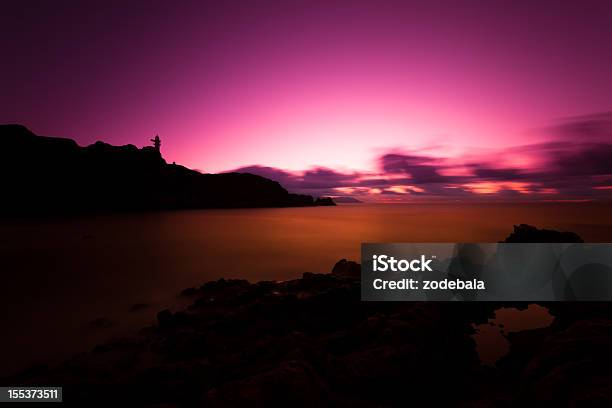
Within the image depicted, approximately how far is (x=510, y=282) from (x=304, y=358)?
7.83 meters

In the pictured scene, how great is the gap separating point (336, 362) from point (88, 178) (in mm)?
104096

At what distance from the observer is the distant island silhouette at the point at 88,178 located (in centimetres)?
7411

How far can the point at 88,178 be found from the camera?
86625mm

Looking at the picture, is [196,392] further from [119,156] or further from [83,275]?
[119,156]

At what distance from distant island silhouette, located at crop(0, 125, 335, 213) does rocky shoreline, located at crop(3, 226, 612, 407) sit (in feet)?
285

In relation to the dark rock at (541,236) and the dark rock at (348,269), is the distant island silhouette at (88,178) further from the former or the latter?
the dark rock at (541,236)

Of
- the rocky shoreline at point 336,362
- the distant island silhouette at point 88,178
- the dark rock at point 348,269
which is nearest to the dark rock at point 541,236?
the rocky shoreline at point 336,362

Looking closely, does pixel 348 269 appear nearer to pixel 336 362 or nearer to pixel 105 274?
pixel 336 362

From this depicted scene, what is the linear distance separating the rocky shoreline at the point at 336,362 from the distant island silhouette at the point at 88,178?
86901 millimetres

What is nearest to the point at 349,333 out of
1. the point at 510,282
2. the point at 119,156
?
the point at 510,282

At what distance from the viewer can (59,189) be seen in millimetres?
78750

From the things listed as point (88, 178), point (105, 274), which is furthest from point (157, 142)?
point (105, 274)

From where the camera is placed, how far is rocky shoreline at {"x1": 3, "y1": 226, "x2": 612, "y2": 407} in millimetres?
3939

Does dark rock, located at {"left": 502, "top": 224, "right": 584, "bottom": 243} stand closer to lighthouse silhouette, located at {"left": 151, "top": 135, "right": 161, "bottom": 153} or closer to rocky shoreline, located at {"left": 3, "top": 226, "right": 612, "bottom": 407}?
rocky shoreline, located at {"left": 3, "top": 226, "right": 612, "bottom": 407}
